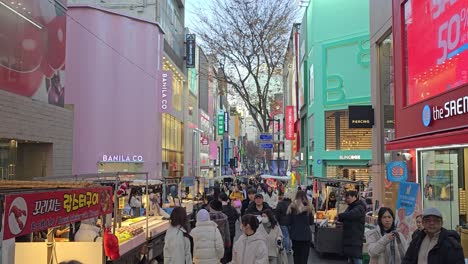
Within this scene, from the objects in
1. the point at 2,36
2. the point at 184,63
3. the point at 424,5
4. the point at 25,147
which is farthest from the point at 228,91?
the point at 424,5

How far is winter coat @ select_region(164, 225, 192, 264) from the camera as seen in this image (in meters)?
7.16

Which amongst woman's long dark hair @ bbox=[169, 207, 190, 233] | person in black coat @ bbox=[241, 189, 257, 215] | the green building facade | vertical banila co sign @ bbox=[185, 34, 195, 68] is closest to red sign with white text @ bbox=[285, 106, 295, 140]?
vertical banila co sign @ bbox=[185, 34, 195, 68]

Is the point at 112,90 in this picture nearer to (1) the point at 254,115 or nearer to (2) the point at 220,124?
(1) the point at 254,115

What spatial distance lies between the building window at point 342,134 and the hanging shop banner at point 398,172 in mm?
17545

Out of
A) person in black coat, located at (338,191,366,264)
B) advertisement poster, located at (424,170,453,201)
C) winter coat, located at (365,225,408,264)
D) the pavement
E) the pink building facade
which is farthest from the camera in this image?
the pink building facade

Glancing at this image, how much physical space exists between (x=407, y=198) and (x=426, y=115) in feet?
12.0

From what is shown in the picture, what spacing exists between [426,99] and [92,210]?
25.9 feet

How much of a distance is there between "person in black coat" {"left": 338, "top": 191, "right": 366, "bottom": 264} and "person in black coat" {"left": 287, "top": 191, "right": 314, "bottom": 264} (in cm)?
68

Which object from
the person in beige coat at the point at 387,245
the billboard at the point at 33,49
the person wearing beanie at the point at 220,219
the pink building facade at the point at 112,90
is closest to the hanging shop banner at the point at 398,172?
Answer: the person wearing beanie at the point at 220,219

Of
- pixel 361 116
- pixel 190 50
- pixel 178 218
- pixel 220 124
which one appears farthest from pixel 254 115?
pixel 220 124

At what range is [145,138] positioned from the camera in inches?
1132

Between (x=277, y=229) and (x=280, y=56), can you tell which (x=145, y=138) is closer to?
(x=280, y=56)

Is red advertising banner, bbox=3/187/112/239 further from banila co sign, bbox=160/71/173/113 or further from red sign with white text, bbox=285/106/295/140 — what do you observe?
red sign with white text, bbox=285/106/295/140

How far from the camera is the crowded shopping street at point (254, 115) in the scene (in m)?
6.79
